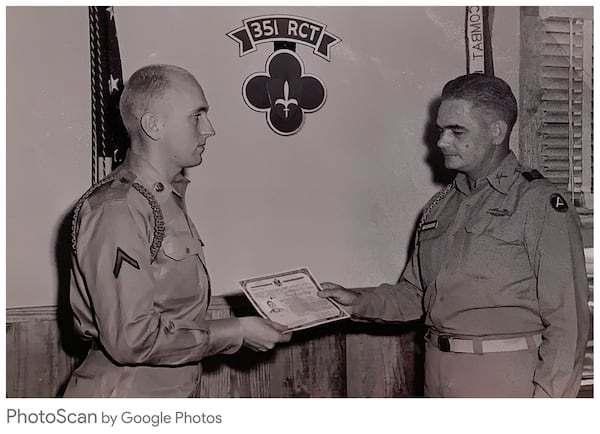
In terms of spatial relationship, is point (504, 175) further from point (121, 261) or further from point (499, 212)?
point (121, 261)

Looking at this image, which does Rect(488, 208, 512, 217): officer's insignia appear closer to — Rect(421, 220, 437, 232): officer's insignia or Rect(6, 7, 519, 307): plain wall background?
Rect(421, 220, 437, 232): officer's insignia

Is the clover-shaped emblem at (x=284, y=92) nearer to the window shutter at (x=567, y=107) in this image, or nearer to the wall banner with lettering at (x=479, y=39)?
the wall banner with lettering at (x=479, y=39)

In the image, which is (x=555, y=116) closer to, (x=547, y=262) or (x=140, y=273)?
(x=547, y=262)

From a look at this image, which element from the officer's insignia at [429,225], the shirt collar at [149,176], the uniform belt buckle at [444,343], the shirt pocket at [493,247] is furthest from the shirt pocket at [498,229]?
the shirt collar at [149,176]

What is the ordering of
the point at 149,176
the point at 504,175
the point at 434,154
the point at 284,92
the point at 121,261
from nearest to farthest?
the point at 121,261
the point at 149,176
the point at 504,175
the point at 284,92
the point at 434,154

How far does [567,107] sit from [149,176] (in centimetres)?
91

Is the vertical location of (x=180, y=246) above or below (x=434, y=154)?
below

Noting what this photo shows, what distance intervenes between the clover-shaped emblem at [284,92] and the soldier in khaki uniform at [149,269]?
0.96 ft

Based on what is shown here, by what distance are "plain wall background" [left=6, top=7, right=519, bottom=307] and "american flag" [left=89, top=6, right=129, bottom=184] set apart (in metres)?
0.02

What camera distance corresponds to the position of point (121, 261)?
4.13 ft

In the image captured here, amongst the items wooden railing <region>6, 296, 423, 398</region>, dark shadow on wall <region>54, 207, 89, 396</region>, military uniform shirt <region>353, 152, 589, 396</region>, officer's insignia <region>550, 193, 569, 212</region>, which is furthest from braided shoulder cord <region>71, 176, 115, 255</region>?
officer's insignia <region>550, 193, 569, 212</region>

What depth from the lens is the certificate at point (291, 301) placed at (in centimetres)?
141

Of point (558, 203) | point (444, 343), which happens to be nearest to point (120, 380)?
point (444, 343)

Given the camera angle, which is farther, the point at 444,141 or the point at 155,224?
the point at 444,141
